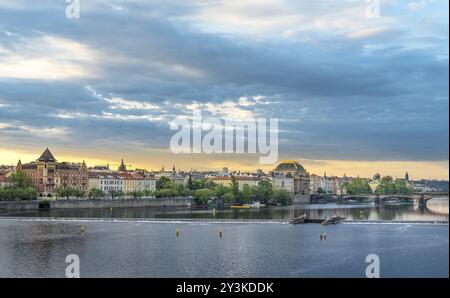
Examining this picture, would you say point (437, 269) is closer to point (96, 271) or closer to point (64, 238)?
point (96, 271)

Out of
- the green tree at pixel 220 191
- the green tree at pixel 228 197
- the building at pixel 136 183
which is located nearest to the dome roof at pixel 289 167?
the building at pixel 136 183

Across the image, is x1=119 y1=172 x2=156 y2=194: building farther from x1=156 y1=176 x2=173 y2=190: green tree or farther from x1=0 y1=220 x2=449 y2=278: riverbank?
Answer: x1=0 y1=220 x2=449 y2=278: riverbank

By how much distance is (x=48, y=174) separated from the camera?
342 feet

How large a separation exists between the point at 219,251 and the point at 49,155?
7499 centimetres

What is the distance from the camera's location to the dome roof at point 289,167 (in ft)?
596

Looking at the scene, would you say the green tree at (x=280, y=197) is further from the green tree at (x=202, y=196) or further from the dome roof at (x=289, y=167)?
the dome roof at (x=289, y=167)

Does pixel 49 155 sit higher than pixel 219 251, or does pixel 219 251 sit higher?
pixel 49 155

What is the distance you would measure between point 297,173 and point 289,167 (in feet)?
25.5

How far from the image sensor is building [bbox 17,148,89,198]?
10356 cm

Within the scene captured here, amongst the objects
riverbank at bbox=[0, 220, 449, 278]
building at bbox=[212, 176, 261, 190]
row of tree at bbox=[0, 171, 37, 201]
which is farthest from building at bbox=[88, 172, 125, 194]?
riverbank at bbox=[0, 220, 449, 278]

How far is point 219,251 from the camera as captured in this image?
38906 millimetres
